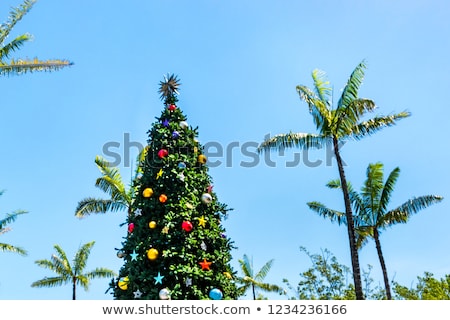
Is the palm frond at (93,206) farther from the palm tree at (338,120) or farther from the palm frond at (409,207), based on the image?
the palm frond at (409,207)

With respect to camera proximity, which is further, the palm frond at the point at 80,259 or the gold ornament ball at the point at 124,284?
the palm frond at the point at 80,259

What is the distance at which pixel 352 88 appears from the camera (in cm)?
1588

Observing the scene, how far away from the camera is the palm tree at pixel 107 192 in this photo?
1798 centimetres

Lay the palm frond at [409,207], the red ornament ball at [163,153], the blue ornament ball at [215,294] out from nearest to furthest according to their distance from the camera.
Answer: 1. the blue ornament ball at [215,294]
2. the red ornament ball at [163,153]
3. the palm frond at [409,207]

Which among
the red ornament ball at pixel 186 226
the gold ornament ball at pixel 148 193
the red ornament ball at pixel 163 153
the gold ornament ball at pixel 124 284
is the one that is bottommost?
the gold ornament ball at pixel 124 284

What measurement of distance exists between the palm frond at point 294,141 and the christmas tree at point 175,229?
5.71 meters

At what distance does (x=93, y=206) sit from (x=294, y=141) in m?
8.90

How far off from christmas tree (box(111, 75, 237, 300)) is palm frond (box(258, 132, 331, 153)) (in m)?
5.71

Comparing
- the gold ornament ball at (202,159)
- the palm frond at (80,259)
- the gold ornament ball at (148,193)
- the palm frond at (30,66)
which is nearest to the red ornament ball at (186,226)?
the gold ornament ball at (148,193)

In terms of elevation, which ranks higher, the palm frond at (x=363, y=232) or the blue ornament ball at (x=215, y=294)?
the palm frond at (x=363, y=232)

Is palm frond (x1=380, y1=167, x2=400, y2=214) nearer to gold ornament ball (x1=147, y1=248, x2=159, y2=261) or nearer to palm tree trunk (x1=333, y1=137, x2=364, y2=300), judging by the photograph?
palm tree trunk (x1=333, y1=137, x2=364, y2=300)
